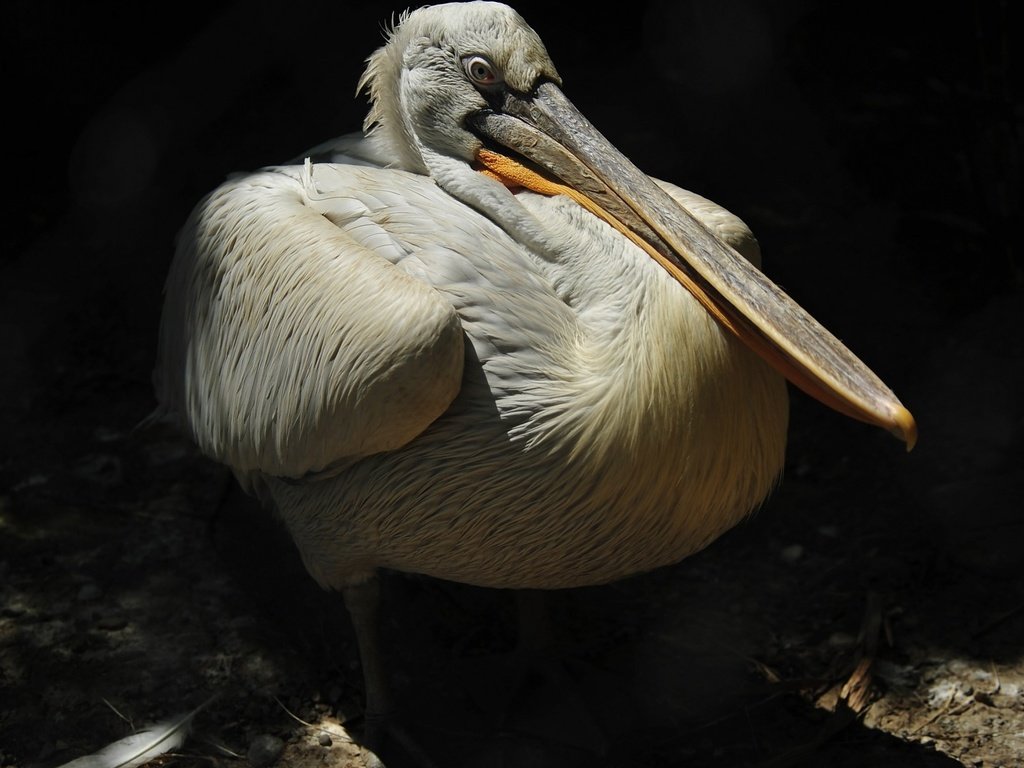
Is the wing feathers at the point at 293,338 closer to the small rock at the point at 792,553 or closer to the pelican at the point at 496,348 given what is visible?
the pelican at the point at 496,348

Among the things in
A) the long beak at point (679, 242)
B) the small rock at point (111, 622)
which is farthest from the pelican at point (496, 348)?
the small rock at point (111, 622)

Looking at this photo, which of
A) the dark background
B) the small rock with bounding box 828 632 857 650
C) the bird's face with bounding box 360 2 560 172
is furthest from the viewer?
the dark background

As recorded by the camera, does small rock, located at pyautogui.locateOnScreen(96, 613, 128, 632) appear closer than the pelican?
No

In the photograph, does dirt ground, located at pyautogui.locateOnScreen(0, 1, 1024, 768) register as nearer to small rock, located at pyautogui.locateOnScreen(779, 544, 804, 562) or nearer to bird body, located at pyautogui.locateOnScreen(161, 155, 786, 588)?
small rock, located at pyautogui.locateOnScreen(779, 544, 804, 562)

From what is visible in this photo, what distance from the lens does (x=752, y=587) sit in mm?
3471

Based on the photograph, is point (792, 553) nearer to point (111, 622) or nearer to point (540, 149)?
point (540, 149)

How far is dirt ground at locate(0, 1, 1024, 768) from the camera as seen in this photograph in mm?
3051

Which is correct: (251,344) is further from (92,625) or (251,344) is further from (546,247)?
(92,625)

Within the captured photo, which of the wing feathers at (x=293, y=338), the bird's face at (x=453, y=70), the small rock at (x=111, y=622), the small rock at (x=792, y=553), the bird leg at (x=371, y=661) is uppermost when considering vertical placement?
the bird's face at (x=453, y=70)

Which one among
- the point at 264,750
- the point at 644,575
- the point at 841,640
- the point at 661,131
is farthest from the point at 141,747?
the point at 661,131

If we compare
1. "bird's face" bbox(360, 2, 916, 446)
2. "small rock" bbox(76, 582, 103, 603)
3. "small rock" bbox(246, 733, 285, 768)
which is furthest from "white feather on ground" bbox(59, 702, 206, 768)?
"bird's face" bbox(360, 2, 916, 446)

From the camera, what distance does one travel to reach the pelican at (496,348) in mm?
2350

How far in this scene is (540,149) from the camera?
2646 millimetres

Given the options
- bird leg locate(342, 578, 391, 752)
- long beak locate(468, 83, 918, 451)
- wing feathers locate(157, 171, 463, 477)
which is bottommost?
bird leg locate(342, 578, 391, 752)
